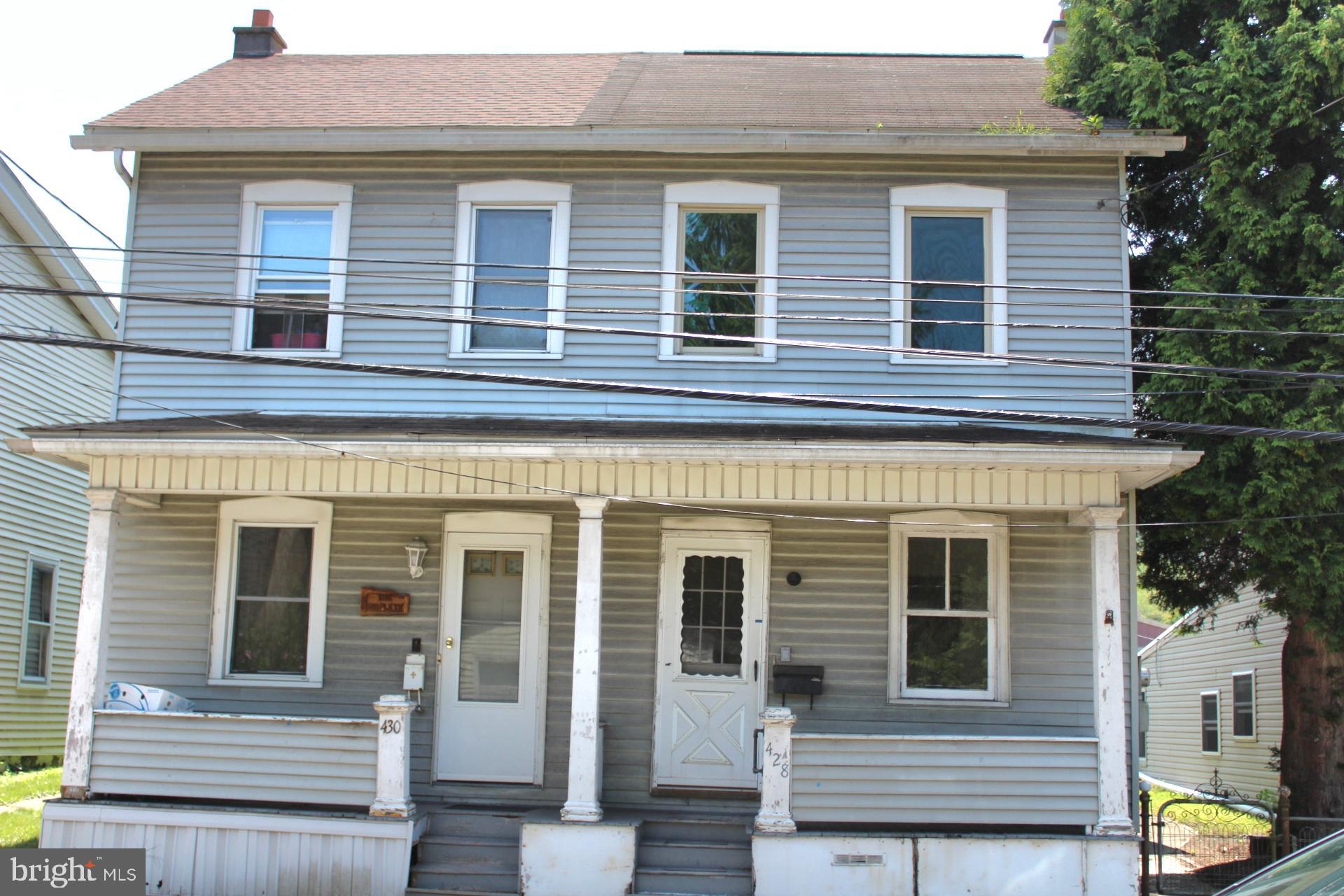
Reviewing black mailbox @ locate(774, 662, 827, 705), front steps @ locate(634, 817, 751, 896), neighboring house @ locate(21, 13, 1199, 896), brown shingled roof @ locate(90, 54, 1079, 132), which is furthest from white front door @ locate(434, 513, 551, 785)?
brown shingled roof @ locate(90, 54, 1079, 132)

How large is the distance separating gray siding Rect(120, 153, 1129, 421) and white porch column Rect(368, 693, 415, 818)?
2.81 metres

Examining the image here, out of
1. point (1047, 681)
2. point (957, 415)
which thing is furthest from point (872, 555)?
point (957, 415)

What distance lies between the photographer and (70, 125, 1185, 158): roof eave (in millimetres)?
11242

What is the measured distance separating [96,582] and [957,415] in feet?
22.3

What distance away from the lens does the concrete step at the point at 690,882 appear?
9.52 meters

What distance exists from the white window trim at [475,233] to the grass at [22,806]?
5300 mm

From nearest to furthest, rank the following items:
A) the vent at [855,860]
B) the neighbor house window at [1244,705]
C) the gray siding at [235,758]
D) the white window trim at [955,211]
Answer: the vent at [855,860]
the gray siding at [235,758]
the white window trim at [955,211]
the neighbor house window at [1244,705]

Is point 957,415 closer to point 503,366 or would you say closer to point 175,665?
point 503,366

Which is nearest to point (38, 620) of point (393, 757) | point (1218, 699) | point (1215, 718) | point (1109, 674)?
point (393, 757)

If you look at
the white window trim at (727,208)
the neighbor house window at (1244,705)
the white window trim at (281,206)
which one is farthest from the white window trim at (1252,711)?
the white window trim at (281,206)

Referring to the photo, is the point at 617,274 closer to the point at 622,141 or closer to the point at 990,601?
the point at 622,141

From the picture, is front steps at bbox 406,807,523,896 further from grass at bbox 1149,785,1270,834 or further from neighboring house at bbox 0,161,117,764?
neighboring house at bbox 0,161,117,764

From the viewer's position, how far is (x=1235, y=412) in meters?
11.1

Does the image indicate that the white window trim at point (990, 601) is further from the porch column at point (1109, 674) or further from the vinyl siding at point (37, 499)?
the vinyl siding at point (37, 499)
